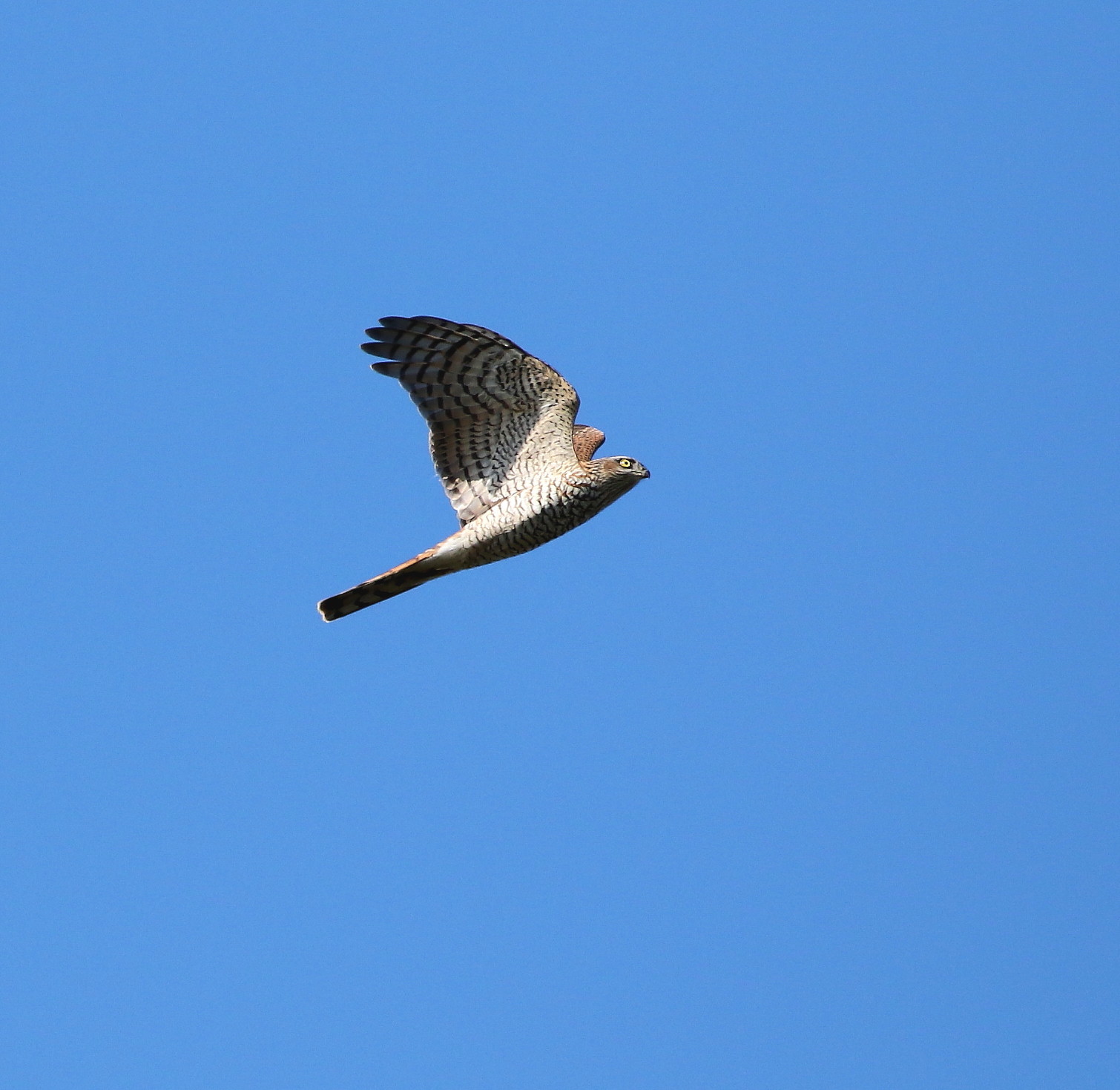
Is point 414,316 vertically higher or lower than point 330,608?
higher

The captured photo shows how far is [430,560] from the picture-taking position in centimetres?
1825

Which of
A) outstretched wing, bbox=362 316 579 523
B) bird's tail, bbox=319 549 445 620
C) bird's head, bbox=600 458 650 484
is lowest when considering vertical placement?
bird's tail, bbox=319 549 445 620

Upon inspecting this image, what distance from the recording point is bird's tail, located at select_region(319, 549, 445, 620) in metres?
18.3

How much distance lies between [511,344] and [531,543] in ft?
5.14

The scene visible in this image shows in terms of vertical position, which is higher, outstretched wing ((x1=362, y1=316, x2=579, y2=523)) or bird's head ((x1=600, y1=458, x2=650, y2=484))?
outstretched wing ((x1=362, y1=316, x2=579, y2=523))

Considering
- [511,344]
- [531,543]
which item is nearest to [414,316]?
[511,344]

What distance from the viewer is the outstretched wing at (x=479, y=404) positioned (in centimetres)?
1797

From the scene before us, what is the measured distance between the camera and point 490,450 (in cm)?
1841

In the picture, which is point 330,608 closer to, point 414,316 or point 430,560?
point 430,560

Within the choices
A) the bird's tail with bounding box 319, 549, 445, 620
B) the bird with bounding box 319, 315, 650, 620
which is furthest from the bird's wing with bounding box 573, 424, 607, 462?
the bird's tail with bounding box 319, 549, 445, 620

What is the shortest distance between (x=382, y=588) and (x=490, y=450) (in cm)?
135

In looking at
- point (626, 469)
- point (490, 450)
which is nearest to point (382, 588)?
point (490, 450)

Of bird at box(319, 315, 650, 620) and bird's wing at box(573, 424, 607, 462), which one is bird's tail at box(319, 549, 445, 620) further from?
bird's wing at box(573, 424, 607, 462)

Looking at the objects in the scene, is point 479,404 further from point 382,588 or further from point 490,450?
point 382,588
